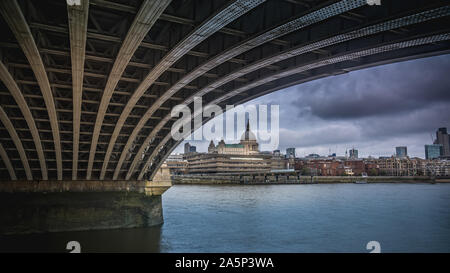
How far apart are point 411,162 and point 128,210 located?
206730 mm

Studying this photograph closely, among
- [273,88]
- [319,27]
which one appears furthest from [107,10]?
[273,88]

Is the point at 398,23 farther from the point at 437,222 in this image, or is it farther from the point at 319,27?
the point at 437,222

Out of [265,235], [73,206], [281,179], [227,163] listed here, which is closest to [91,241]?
[73,206]

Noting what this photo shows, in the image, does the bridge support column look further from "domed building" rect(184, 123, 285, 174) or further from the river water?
"domed building" rect(184, 123, 285, 174)

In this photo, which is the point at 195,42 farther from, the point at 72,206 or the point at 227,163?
the point at 227,163

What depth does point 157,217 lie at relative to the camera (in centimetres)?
3020

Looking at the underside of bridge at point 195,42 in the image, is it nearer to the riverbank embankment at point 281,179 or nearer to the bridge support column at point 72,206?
the bridge support column at point 72,206

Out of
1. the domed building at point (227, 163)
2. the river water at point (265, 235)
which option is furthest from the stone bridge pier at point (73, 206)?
the domed building at point (227, 163)

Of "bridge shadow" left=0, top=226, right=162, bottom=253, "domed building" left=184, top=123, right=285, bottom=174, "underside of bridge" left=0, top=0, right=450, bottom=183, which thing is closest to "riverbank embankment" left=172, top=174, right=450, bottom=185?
"domed building" left=184, top=123, right=285, bottom=174

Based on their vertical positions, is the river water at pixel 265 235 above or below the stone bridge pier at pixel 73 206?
below

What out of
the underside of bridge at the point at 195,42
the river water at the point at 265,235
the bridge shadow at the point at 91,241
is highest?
the underside of bridge at the point at 195,42

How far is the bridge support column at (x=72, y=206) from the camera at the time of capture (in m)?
24.8

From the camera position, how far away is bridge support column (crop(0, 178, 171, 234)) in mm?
24797

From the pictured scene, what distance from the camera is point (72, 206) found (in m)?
26.3
